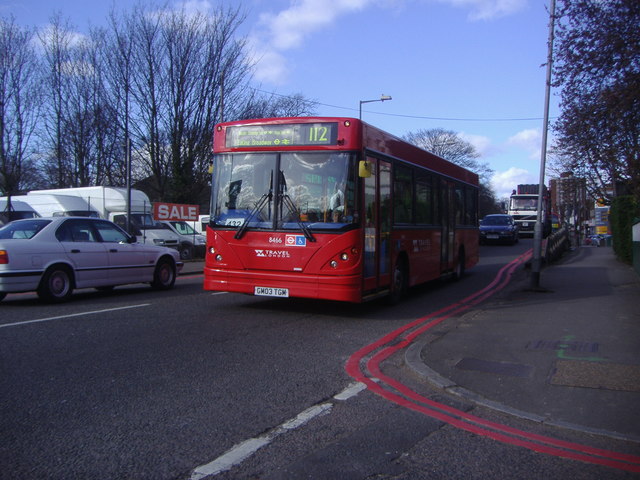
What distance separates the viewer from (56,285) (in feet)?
33.5

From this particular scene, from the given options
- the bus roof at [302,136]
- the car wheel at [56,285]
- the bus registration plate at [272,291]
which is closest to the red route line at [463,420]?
the bus registration plate at [272,291]

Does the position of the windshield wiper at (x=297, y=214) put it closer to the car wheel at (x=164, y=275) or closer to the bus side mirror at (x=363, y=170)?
the bus side mirror at (x=363, y=170)

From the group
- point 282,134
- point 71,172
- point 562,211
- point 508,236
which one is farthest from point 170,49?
point 562,211

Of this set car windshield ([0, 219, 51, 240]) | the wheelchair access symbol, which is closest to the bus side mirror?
the wheelchair access symbol

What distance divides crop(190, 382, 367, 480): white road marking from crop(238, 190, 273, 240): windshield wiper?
4461 mm

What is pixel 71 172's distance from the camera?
3881 cm

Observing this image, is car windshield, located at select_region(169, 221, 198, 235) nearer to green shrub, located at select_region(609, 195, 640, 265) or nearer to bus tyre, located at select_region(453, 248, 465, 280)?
bus tyre, located at select_region(453, 248, 465, 280)

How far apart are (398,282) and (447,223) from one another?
3.89 meters

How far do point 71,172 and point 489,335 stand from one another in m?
36.8

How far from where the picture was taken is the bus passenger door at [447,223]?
542 inches

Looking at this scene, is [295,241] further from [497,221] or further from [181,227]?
[497,221]

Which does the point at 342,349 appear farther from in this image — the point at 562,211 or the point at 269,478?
the point at 562,211

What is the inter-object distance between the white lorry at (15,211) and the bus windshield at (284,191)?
1526 centimetres

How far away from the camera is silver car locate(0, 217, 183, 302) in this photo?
9.59 meters
